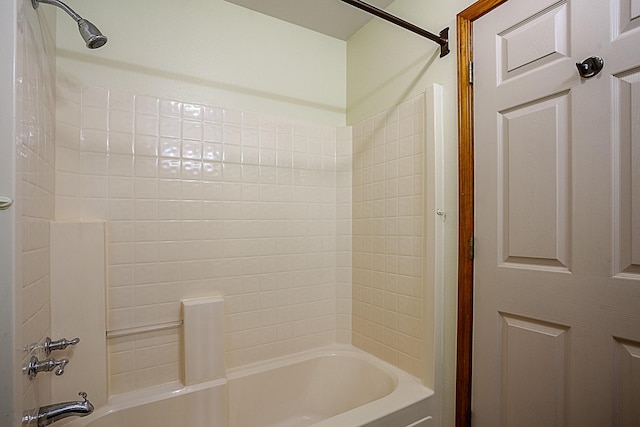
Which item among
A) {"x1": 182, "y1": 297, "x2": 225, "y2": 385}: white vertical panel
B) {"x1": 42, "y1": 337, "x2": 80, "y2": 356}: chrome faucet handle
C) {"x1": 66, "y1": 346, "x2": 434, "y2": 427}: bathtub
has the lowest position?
{"x1": 66, "y1": 346, "x2": 434, "y2": 427}: bathtub

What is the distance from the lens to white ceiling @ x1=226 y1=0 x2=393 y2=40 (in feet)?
5.89

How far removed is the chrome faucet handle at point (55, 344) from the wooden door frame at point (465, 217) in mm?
1590

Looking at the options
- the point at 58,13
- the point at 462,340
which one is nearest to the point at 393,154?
the point at 462,340

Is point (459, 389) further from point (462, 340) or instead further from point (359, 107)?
point (359, 107)

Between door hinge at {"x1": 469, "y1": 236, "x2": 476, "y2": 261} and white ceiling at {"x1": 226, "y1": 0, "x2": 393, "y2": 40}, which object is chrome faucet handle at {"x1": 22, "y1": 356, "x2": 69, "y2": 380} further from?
white ceiling at {"x1": 226, "y1": 0, "x2": 393, "y2": 40}

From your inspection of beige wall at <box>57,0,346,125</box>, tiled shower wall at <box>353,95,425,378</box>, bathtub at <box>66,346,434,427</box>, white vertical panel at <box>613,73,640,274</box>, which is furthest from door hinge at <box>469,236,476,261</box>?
beige wall at <box>57,0,346,125</box>

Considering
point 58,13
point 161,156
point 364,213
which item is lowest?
point 364,213

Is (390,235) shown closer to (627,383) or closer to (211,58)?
(627,383)

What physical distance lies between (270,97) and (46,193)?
1.18m

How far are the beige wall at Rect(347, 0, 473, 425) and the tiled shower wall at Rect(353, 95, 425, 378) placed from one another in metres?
0.11

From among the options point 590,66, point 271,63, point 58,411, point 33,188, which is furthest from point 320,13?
point 58,411

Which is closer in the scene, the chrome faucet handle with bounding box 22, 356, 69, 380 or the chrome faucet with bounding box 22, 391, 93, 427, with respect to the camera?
the chrome faucet handle with bounding box 22, 356, 69, 380

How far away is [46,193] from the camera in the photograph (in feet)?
3.94

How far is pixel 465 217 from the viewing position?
141 cm
